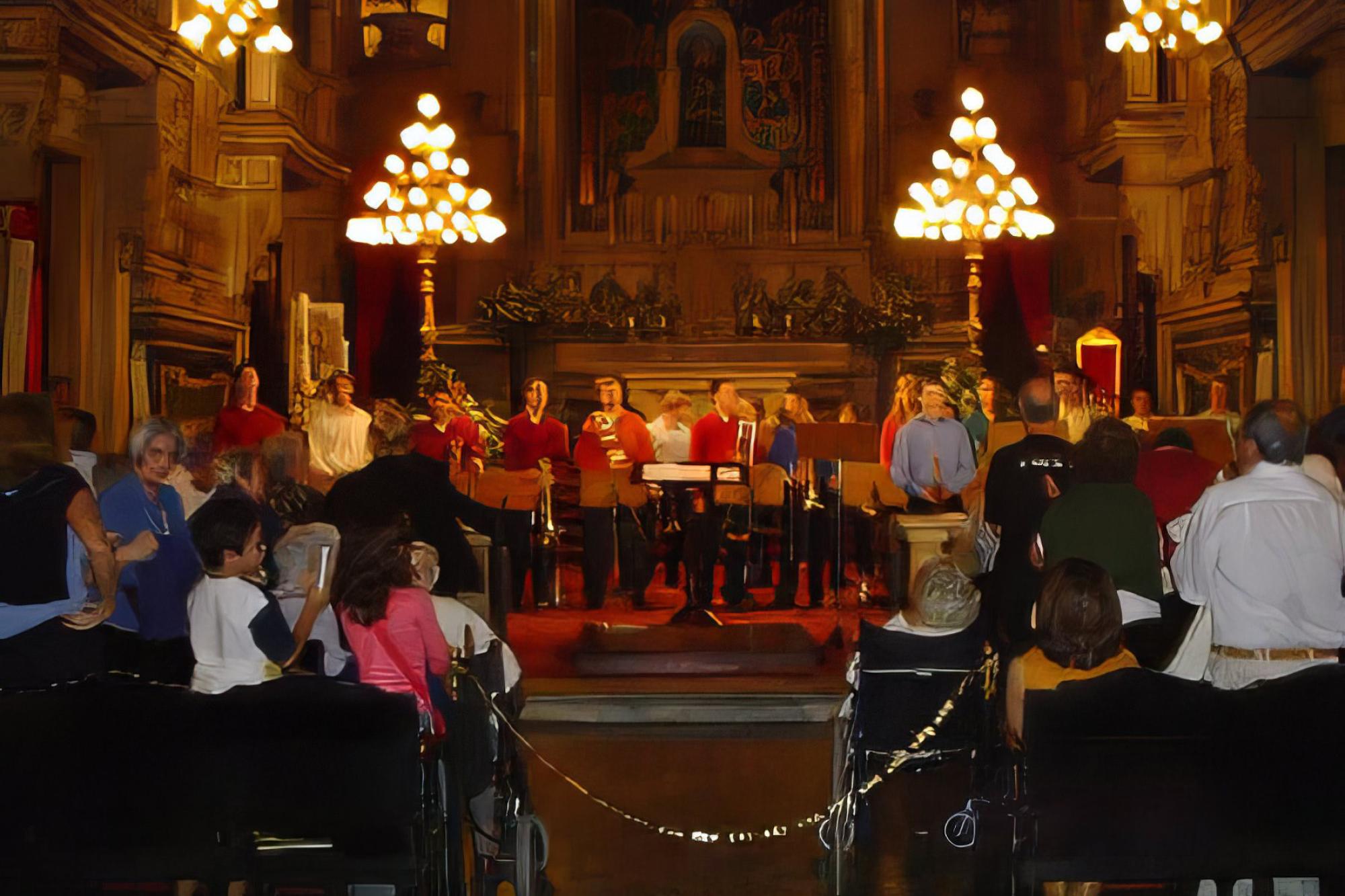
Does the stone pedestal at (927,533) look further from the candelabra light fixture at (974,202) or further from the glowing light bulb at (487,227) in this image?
the glowing light bulb at (487,227)

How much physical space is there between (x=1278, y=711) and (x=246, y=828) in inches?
92.6

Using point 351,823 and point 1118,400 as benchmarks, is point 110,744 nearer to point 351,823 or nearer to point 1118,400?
point 351,823

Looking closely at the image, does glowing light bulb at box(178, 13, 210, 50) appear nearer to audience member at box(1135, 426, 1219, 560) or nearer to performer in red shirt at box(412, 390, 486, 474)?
performer in red shirt at box(412, 390, 486, 474)

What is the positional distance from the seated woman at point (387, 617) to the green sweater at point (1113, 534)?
1.87m

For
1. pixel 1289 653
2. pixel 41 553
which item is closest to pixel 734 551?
pixel 1289 653

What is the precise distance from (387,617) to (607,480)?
18.6 ft

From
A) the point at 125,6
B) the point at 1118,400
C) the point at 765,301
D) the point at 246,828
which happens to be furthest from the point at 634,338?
the point at 246,828

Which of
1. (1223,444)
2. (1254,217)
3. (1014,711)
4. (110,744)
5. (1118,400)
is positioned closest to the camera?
(110,744)

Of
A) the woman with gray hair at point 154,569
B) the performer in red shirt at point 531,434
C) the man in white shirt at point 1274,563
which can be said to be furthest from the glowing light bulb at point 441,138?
the man in white shirt at point 1274,563

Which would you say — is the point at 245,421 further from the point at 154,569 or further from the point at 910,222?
the point at 154,569

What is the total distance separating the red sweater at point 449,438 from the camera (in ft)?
32.9

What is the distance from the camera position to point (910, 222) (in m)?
13.3

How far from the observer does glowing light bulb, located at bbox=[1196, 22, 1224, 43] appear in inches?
437

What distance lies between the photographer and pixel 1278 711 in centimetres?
345
